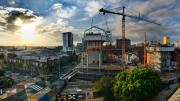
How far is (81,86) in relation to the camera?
51.0 m

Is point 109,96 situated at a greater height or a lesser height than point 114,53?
lesser

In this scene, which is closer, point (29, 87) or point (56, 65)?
point (29, 87)

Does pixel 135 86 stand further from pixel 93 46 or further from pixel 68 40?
pixel 68 40

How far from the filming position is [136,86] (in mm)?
34906

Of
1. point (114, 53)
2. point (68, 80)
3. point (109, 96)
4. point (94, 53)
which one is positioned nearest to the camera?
point (109, 96)

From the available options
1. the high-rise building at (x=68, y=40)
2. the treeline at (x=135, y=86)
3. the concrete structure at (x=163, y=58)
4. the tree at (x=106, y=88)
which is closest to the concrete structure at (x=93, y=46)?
the concrete structure at (x=163, y=58)

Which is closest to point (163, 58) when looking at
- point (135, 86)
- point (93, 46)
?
point (93, 46)

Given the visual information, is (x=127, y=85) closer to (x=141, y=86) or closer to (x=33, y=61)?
(x=141, y=86)

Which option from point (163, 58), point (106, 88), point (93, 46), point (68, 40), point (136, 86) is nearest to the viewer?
point (136, 86)

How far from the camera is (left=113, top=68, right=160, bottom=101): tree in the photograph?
34969 millimetres

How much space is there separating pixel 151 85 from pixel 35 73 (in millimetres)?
46191

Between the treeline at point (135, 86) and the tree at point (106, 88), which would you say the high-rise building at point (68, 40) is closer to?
the tree at point (106, 88)

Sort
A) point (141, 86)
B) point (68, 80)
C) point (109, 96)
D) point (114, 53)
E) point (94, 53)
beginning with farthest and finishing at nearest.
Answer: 1. point (114, 53)
2. point (94, 53)
3. point (68, 80)
4. point (109, 96)
5. point (141, 86)

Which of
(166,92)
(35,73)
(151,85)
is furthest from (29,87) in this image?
(35,73)
